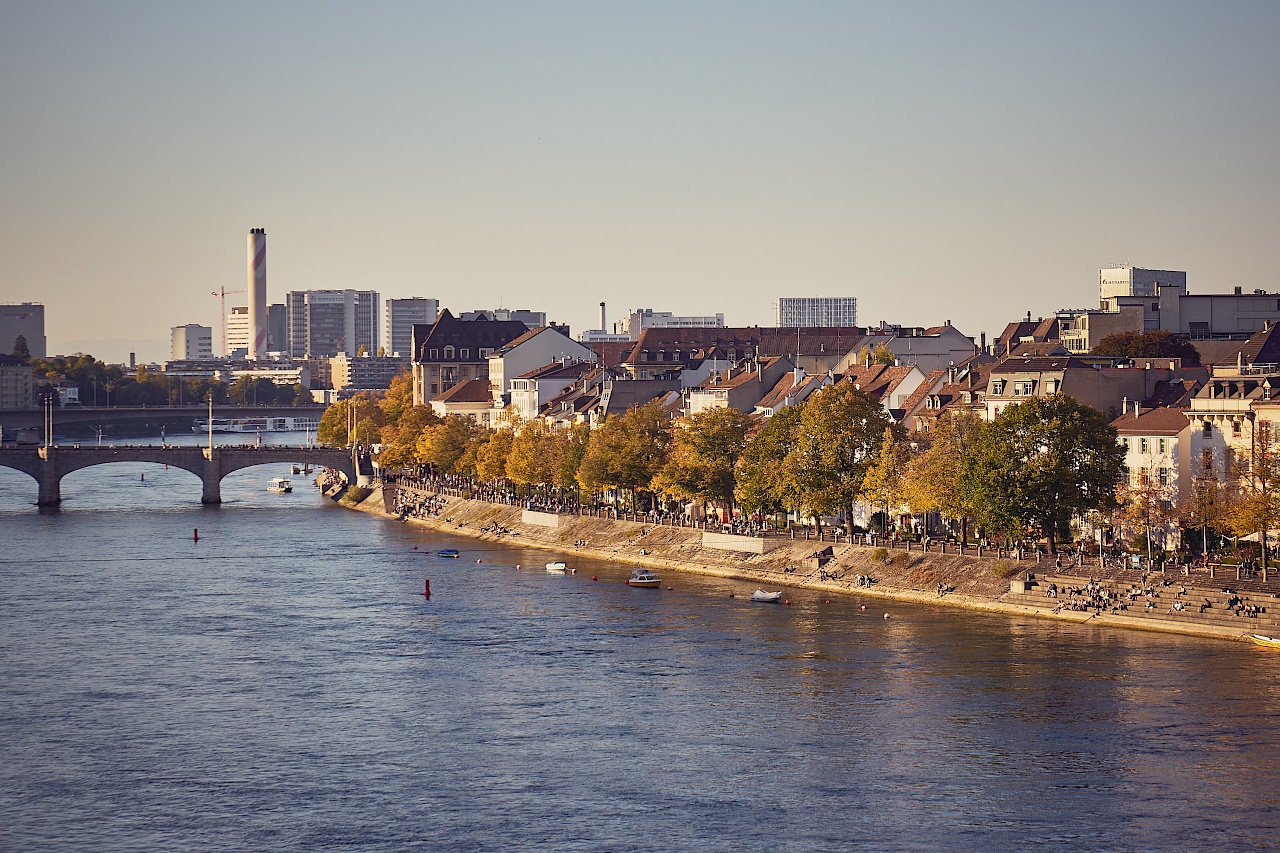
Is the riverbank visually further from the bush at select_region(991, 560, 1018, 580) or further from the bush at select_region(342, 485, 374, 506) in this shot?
the bush at select_region(342, 485, 374, 506)

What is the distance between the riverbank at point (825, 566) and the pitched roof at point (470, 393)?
52486 millimetres

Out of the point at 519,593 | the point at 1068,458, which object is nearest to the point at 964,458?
the point at 1068,458

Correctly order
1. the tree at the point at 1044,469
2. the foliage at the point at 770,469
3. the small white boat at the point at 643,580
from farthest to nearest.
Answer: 1. the foliage at the point at 770,469
2. the small white boat at the point at 643,580
3. the tree at the point at 1044,469

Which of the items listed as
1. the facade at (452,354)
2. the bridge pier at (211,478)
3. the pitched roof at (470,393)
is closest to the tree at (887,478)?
the bridge pier at (211,478)

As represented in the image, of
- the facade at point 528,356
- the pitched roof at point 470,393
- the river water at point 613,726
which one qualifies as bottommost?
the river water at point 613,726

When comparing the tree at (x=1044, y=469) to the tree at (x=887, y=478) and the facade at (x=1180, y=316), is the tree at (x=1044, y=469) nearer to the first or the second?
the tree at (x=887, y=478)

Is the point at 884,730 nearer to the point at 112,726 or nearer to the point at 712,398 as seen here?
the point at 112,726

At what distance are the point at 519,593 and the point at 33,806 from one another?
39.8 meters

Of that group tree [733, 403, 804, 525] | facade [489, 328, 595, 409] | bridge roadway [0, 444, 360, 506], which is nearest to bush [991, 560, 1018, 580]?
Result: tree [733, 403, 804, 525]

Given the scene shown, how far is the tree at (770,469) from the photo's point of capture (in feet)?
305

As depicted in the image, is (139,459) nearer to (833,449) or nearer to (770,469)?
(770,469)

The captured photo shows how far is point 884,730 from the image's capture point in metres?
55.6

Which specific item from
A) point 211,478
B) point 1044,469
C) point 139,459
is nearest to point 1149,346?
point 1044,469

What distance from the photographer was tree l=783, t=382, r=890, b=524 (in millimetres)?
90500
